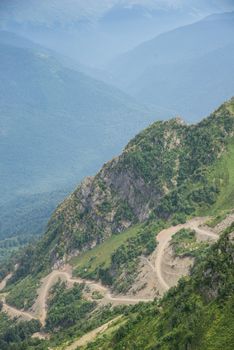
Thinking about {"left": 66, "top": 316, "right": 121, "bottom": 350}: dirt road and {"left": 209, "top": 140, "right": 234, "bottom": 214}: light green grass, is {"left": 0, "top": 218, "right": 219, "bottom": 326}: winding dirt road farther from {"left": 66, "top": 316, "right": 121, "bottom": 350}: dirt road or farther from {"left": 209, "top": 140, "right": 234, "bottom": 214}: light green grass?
{"left": 66, "top": 316, "right": 121, "bottom": 350}: dirt road

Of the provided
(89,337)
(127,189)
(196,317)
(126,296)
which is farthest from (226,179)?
(196,317)

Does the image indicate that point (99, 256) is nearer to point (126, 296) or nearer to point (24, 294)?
point (24, 294)

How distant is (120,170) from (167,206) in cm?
2178

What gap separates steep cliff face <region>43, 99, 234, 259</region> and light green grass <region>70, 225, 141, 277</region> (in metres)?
2.87

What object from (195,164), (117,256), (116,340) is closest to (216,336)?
(116,340)

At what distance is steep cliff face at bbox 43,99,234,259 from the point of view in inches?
5027

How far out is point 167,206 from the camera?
122 meters

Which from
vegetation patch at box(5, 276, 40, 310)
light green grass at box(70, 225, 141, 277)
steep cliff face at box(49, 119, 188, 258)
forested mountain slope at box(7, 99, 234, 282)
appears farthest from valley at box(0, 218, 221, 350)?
steep cliff face at box(49, 119, 188, 258)

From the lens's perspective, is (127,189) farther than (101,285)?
Yes

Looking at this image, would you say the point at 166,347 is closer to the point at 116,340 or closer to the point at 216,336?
the point at 216,336

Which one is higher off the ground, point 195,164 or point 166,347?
point 195,164

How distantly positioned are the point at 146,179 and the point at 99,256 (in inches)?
730

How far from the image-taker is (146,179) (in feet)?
445

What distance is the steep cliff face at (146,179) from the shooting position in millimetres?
127688
